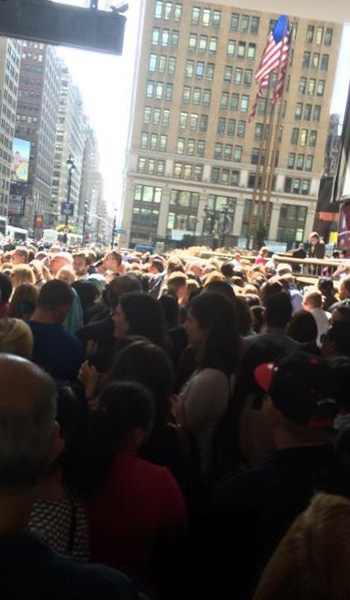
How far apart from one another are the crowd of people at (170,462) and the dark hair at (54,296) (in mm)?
12

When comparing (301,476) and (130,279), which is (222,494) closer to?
(301,476)

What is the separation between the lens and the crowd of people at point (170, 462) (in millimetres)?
1367

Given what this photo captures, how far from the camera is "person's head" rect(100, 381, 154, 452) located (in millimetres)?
2592

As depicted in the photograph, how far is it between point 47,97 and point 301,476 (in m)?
201

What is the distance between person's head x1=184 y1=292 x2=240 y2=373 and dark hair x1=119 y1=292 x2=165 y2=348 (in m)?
0.33

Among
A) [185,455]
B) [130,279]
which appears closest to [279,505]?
[185,455]

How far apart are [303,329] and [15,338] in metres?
2.74

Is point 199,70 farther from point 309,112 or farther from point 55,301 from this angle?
A: point 55,301

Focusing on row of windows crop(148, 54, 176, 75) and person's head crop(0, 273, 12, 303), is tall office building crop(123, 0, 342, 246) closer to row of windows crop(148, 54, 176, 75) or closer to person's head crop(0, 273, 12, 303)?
row of windows crop(148, 54, 176, 75)

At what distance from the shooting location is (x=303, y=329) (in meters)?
5.69

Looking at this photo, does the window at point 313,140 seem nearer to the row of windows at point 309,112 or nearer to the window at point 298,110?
the row of windows at point 309,112

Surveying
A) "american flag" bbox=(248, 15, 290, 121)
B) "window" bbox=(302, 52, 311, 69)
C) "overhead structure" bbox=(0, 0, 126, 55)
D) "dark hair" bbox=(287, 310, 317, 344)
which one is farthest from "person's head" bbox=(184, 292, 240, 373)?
"window" bbox=(302, 52, 311, 69)

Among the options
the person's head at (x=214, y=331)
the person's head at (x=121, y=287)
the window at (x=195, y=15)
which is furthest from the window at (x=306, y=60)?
the person's head at (x=214, y=331)

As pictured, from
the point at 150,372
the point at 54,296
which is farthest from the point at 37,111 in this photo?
the point at 150,372
